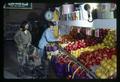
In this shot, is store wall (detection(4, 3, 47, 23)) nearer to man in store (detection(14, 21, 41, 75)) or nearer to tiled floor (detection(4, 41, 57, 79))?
man in store (detection(14, 21, 41, 75))

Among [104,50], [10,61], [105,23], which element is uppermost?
[105,23]

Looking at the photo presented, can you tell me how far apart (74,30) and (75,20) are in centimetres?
15

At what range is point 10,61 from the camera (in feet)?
24.1

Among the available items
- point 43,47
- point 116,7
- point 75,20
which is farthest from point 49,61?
point 116,7

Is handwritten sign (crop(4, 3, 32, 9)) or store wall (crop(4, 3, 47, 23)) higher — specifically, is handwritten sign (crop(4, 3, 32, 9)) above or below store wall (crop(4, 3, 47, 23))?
above

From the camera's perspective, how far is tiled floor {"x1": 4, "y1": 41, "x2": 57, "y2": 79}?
289 inches

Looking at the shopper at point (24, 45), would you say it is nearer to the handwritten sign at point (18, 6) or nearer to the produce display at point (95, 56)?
the handwritten sign at point (18, 6)

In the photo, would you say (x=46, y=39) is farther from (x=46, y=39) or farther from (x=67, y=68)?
(x=67, y=68)

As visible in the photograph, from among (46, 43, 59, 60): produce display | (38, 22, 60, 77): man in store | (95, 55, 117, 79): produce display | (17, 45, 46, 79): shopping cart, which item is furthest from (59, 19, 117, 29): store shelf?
(17, 45, 46, 79): shopping cart

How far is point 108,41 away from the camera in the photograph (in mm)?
7336

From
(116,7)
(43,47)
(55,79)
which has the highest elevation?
(116,7)

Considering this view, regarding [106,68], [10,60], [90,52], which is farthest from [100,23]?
[10,60]

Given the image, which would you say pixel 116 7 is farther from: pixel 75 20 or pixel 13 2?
pixel 13 2

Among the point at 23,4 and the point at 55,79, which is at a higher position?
the point at 23,4
